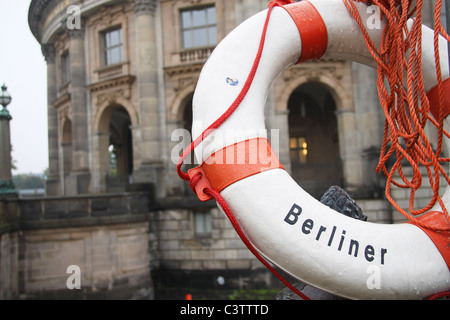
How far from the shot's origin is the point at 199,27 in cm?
1312

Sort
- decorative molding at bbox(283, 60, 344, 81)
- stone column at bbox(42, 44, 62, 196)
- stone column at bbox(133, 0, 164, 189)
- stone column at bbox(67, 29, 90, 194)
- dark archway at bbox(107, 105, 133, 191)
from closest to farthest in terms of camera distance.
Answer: decorative molding at bbox(283, 60, 344, 81) → stone column at bbox(133, 0, 164, 189) → stone column at bbox(67, 29, 90, 194) → stone column at bbox(42, 44, 62, 196) → dark archway at bbox(107, 105, 133, 191)

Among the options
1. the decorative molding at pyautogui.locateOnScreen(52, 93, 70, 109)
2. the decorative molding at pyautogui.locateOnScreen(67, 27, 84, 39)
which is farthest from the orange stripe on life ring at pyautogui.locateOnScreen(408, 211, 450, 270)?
the decorative molding at pyautogui.locateOnScreen(52, 93, 70, 109)

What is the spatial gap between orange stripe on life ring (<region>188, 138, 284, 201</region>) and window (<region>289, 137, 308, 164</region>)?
14.5 metres

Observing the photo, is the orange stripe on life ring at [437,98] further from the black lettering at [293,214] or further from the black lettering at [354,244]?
the black lettering at [293,214]

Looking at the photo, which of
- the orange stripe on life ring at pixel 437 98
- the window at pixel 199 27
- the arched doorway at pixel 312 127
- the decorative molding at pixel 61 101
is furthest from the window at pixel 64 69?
the orange stripe on life ring at pixel 437 98

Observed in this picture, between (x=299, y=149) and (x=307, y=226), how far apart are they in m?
14.7

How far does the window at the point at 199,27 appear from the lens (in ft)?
42.7

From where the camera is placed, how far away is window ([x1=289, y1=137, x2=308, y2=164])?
16516 mm

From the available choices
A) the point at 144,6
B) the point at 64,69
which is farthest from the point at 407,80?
the point at 64,69

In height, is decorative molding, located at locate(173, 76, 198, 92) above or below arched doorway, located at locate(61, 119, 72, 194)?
above

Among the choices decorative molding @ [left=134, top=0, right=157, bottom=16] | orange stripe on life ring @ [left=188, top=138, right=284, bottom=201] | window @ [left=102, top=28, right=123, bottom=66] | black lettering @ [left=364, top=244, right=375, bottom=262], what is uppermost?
decorative molding @ [left=134, top=0, right=157, bottom=16]

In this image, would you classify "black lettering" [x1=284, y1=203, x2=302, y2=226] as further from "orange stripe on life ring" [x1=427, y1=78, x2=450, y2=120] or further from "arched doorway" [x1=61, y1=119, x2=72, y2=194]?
"arched doorway" [x1=61, y1=119, x2=72, y2=194]
